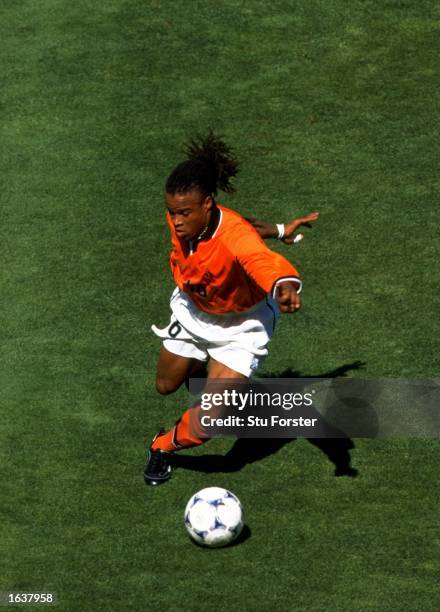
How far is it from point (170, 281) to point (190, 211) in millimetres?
3549

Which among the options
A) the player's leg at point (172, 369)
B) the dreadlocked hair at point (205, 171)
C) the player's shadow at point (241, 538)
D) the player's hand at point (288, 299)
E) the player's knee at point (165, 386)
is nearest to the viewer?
the player's hand at point (288, 299)

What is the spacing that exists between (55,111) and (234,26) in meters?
2.86

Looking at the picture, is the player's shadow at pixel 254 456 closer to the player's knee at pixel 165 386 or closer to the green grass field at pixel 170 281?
the green grass field at pixel 170 281

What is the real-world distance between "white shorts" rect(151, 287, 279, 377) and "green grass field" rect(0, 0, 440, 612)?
1040 millimetres

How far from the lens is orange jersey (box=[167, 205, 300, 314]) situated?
442 inches

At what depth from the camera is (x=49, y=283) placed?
1488 centimetres

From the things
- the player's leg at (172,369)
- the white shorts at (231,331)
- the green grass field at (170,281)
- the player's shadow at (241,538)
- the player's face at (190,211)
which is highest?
the player's face at (190,211)

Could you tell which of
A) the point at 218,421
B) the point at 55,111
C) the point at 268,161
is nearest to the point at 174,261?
the point at 218,421

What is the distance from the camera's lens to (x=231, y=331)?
11.9 metres

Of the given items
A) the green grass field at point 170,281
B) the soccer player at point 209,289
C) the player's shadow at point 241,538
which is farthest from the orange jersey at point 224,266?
the player's shadow at point 241,538

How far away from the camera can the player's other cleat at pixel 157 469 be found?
1209 centimetres

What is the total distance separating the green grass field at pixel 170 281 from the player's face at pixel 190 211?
2.26m

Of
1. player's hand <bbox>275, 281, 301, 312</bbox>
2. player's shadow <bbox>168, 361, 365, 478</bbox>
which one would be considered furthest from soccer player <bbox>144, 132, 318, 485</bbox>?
player's hand <bbox>275, 281, 301, 312</bbox>

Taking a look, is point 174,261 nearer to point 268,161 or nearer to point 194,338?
point 194,338
